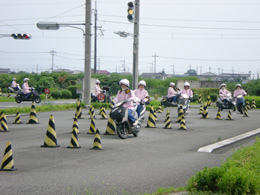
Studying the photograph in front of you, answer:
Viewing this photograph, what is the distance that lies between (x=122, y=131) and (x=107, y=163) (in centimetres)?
464

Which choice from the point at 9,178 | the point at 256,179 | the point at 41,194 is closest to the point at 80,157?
the point at 9,178

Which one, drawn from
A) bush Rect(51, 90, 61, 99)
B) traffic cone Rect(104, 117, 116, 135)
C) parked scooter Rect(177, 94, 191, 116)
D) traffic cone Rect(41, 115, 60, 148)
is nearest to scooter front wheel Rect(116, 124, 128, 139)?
traffic cone Rect(104, 117, 116, 135)

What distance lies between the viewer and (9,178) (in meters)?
7.96

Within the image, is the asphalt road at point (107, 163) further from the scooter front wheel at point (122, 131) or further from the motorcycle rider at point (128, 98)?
the motorcycle rider at point (128, 98)

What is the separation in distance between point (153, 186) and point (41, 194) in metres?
1.88

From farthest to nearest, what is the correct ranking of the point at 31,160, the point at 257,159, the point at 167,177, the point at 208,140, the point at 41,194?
the point at 208,140
the point at 31,160
the point at 257,159
the point at 167,177
the point at 41,194

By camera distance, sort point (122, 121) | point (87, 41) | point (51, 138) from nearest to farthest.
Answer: point (51, 138) → point (122, 121) → point (87, 41)

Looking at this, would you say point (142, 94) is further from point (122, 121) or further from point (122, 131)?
point (122, 121)

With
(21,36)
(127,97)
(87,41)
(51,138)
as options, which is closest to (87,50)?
(87,41)

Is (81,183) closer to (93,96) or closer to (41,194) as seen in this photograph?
(41,194)

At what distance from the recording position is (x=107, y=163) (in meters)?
9.70

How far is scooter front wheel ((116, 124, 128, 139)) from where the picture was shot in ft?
46.3

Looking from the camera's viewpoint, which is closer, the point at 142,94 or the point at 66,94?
the point at 142,94

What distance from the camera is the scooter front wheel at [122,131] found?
1412 centimetres
